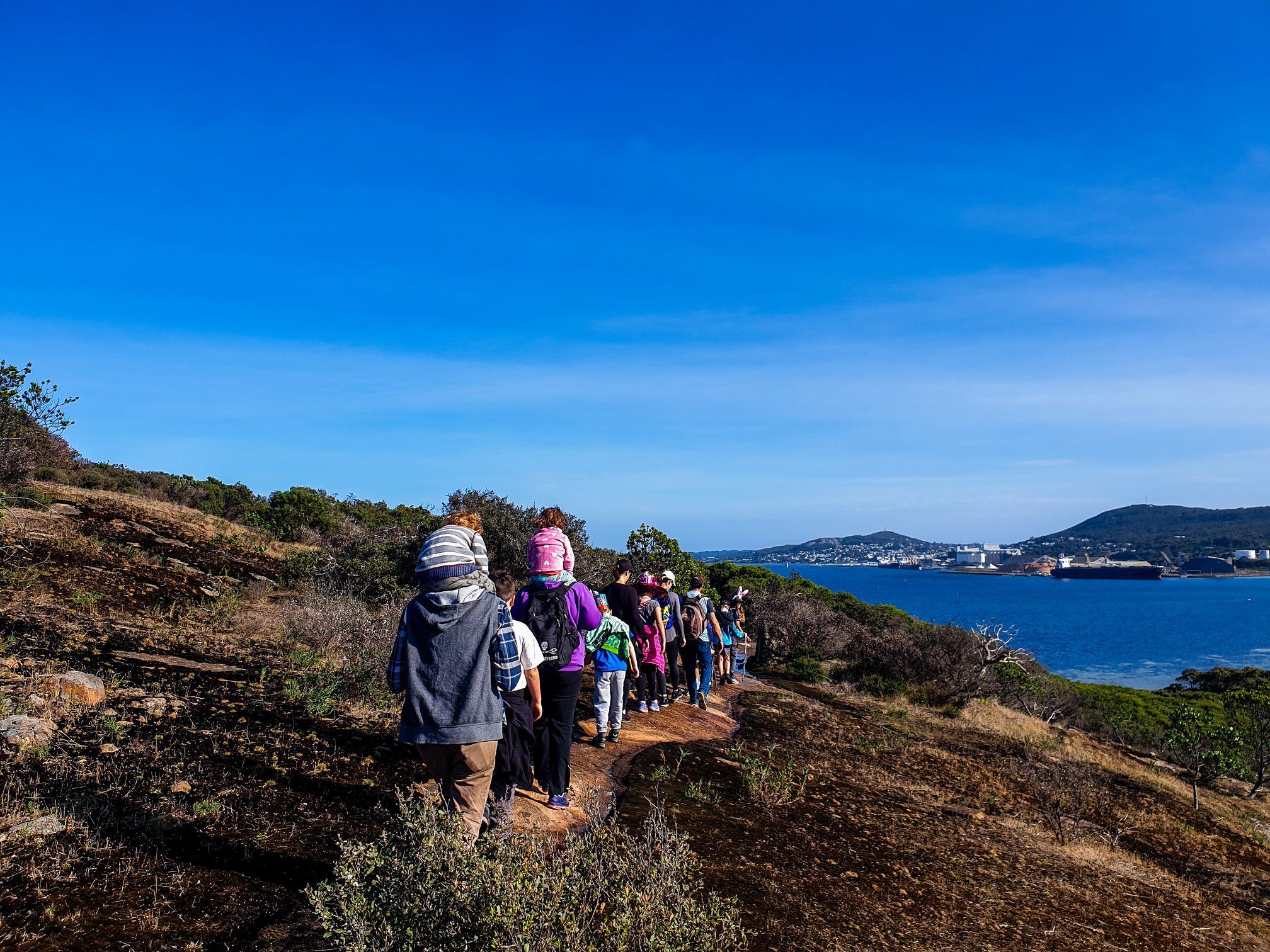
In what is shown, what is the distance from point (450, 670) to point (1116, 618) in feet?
331

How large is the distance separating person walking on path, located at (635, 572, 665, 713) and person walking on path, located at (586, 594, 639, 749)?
0.96m

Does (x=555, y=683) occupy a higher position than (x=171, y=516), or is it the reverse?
(x=171, y=516)

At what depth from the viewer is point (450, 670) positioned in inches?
137

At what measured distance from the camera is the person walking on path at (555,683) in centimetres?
496

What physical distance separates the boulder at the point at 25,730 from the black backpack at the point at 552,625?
317cm

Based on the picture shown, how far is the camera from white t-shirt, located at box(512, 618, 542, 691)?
12.0 ft

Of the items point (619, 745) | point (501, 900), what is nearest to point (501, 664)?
point (501, 900)

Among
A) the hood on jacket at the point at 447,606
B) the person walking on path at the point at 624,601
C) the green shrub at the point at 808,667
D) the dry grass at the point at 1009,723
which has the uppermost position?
the hood on jacket at the point at 447,606

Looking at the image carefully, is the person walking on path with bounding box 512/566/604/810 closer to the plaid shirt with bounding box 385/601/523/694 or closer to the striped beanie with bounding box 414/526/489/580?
the plaid shirt with bounding box 385/601/523/694

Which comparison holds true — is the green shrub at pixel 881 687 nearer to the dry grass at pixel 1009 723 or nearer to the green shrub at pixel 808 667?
the green shrub at pixel 808 667

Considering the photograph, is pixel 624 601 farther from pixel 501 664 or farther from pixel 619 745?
pixel 501 664

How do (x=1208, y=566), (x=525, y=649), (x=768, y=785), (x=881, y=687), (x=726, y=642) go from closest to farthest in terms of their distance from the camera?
(x=525, y=649), (x=768, y=785), (x=726, y=642), (x=881, y=687), (x=1208, y=566)

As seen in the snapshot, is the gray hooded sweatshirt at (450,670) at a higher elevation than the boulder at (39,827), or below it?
higher

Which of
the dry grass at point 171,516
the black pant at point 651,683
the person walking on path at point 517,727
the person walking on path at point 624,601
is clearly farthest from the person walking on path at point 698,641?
the dry grass at point 171,516
